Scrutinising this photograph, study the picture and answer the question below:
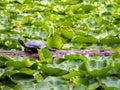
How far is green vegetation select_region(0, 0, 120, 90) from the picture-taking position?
173 centimetres

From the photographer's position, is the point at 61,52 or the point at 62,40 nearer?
the point at 61,52

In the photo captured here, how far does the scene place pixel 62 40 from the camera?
2.43m

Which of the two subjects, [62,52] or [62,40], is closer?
[62,52]

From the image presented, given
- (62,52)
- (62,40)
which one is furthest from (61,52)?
(62,40)

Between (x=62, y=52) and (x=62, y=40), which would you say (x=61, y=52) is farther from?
(x=62, y=40)

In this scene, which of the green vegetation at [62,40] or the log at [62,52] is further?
the log at [62,52]

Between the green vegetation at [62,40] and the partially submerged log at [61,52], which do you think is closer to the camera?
the green vegetation at [62,40]

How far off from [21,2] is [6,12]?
536mm

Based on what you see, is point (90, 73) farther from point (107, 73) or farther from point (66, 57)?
point (66, 57)

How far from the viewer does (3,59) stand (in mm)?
1970

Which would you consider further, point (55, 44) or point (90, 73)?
point (55, 44)

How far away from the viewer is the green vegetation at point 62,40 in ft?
5.68

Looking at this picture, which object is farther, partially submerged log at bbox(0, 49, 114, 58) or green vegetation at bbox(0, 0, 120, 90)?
partially submerged log at bbox(0, 49, 114, 58)

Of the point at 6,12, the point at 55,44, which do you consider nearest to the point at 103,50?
the point at 55,44
